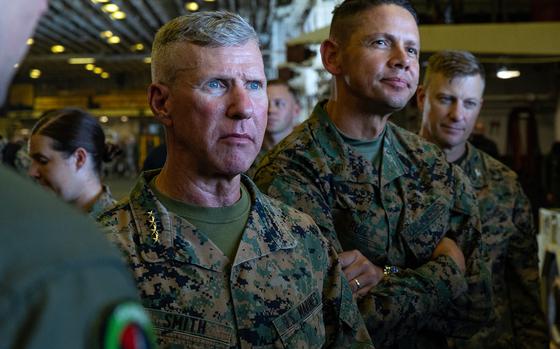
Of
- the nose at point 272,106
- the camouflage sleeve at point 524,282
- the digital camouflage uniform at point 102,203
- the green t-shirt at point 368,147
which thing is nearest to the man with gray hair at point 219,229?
the green t-shirt at point 368,147

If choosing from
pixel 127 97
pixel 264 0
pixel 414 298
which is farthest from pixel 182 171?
pixel 127 97

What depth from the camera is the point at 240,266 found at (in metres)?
1.55

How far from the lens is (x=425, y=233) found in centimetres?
222

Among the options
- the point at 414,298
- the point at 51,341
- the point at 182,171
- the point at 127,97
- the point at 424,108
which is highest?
the point at 51,341

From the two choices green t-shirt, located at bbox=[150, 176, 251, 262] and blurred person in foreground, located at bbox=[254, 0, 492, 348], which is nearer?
green t-shirt, located at bbox=[150, 176, 251, 262]

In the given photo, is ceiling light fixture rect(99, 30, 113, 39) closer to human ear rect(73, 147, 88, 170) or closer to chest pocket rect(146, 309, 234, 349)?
human ear rect(73, 147, 88, 170)

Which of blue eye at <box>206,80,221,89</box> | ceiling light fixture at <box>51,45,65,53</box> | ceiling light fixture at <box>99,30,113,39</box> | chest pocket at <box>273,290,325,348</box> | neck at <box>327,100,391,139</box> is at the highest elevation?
blue eye at <box>206,80,221,89</box>

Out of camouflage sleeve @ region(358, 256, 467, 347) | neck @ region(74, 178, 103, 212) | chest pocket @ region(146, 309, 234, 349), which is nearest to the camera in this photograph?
chest pocket @ region(146, 309, 234, 349)

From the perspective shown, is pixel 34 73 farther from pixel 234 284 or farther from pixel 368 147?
pixel 234 284

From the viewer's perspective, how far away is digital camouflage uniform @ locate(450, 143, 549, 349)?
300 centimetres

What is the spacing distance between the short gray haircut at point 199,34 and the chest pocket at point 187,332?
0.56m

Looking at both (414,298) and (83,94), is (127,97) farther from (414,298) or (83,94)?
(414,298)

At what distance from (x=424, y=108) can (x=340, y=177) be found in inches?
47.2

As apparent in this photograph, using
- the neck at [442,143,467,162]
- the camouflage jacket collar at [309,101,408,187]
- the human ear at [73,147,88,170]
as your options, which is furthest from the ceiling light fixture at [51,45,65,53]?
the camouflage jacket collar at [309,101,408,187]
